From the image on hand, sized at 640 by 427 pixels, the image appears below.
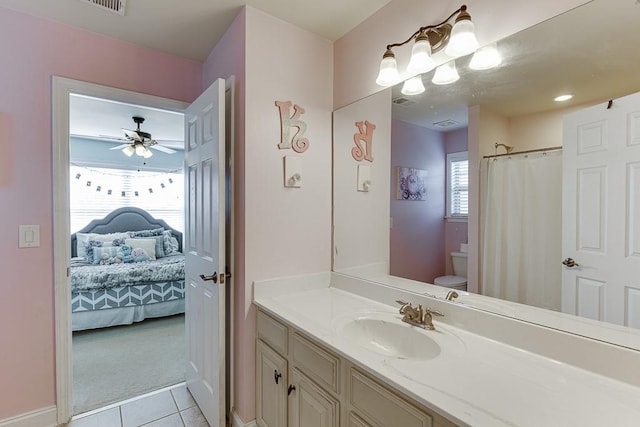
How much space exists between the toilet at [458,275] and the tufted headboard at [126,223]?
4.88 meters

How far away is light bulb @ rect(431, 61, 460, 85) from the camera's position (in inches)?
56.1

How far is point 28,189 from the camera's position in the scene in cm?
182

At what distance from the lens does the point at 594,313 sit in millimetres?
1061

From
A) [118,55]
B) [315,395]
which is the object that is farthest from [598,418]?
[118,55]

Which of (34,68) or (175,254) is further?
(175,254)

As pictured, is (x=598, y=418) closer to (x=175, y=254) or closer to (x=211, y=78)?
(x=211, y=78)

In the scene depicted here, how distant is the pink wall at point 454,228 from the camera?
57.2 inches

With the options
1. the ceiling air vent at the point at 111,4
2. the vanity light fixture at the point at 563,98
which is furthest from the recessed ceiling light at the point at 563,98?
the ceiling air vent at the point at 111,4

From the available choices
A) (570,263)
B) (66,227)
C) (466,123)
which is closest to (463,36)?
(466,123)

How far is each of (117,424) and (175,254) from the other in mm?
3264

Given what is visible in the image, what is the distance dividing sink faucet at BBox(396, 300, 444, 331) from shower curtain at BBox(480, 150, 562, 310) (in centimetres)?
26

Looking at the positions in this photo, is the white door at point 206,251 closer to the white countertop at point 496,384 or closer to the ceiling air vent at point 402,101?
the white countertop at point 496,384

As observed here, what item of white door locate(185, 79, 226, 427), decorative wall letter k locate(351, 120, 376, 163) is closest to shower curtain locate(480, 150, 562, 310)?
decorative wall letter k locate(351, 120, 376, 163)

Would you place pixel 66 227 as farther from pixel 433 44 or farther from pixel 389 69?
pixel 433 44
